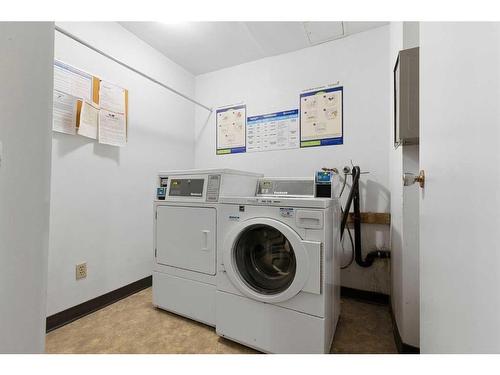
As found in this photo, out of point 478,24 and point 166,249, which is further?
point 166,249

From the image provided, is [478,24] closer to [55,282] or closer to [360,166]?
[360,166]

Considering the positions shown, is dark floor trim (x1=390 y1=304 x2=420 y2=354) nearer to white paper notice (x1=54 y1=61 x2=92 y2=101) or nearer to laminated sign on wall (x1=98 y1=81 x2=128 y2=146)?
laminated sign on wall (x1=98 y1=81 x2=128 y2=146)

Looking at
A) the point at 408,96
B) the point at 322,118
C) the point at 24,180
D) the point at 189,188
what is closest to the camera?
the point at 24,180

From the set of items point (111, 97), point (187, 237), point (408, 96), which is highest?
point (111, 97)

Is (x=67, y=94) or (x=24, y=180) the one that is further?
(x=67, y=94)

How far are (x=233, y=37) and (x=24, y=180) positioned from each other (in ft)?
7.13

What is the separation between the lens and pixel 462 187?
49cm

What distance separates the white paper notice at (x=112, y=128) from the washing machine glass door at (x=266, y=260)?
51.4 inches

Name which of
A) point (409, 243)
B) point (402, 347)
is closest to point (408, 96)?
point (409, 243)

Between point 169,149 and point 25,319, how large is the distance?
83.2 inches

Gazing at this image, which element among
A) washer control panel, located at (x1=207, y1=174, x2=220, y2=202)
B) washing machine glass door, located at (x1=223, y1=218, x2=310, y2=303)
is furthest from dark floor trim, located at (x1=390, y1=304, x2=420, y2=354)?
washer control panel, located at (x1=207, y1=174, x2=220, y2=202)

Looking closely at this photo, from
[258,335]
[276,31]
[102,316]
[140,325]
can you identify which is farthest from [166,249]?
[276,31]

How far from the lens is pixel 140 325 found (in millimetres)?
1510

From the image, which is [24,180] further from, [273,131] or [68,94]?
[273,131]
